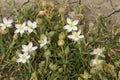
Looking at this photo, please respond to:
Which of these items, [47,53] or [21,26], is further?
[21,26]

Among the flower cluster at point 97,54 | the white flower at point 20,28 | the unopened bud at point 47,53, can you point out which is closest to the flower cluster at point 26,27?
the white flower at point 20,28

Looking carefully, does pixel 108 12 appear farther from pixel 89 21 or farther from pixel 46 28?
pixel 46 28

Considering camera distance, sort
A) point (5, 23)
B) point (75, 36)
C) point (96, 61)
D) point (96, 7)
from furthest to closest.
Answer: point (96, 7) → point (5, 23) → point (75, 36) → point (96, 61)

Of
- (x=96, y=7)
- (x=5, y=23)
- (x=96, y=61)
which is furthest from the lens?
(x=96, y=7)

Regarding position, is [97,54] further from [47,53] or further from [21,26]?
[21,26]

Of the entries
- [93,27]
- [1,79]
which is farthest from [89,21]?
[1,79]

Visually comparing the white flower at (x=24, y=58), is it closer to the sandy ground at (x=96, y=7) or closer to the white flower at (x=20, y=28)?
the white flower at (x=20, y=28)

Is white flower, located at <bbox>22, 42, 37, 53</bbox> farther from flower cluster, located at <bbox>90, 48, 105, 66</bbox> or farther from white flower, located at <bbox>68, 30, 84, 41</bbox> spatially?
flower cluster, located at <bbox>90, 48, 105, 66</bbox>

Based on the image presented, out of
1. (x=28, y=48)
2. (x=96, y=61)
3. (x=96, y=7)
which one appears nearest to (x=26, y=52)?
(x=28, y=48)

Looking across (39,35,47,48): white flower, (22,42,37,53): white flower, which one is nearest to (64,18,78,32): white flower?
(39,35,47,48): white flower
